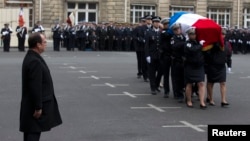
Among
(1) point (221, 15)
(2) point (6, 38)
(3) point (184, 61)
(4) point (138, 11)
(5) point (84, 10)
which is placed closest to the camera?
(3) point (184, 61)

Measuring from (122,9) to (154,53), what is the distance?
36860 millimetres

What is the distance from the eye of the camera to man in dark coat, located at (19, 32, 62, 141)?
7.81 m

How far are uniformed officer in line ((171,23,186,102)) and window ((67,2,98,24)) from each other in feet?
126

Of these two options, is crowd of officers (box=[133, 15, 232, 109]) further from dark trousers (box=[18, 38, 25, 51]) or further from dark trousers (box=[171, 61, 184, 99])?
dark trousers (box=[18, 38, 25, 51])

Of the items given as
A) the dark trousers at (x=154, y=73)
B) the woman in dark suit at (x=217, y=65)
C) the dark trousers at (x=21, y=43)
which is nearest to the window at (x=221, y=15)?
the dark trousers at (x=21, y=43)

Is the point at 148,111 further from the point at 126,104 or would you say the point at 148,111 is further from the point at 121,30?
the point at 121,30

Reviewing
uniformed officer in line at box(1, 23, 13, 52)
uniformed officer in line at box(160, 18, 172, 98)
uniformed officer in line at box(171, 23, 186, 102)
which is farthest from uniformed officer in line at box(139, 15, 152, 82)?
uniformed officer in line at box(1, 23, 13, 52)

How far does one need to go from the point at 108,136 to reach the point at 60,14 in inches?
1655

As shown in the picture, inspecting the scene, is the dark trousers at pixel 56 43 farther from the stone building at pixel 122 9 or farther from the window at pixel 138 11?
the window at pixel 138 11

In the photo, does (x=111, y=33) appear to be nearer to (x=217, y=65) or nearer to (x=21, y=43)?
(x=21, y=43)

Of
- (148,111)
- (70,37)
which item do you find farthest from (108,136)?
(70,37)

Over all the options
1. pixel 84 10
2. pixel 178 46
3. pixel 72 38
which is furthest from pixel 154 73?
pixel 84 10

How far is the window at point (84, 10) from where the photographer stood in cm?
5303

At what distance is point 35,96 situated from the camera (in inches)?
306
